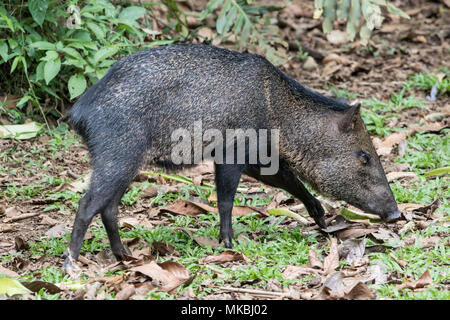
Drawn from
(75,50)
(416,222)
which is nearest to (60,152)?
(75,50)

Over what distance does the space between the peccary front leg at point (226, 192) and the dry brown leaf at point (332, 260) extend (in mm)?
759

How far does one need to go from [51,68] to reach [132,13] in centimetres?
113

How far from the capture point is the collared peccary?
4.68 meters

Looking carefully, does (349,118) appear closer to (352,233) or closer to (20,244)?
(352,233)

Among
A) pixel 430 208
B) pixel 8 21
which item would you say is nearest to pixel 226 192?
pixel 430 208

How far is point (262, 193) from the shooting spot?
20.6 feet

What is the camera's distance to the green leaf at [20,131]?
6.65 metres

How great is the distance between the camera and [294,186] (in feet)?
17.8

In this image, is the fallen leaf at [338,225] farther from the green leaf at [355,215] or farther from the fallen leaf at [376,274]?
the fallen leaf at [376,274]

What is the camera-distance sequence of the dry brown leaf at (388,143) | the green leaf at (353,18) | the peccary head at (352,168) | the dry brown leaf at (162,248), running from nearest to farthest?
the dry brown leaf at (162,248)
the peccary head at (352,168)
the dry brown leaf at (388,143)
the green leaf at (353,18)

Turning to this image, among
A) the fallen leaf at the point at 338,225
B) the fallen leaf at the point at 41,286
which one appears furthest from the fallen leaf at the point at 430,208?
the fallen leaf at the point at 41,286

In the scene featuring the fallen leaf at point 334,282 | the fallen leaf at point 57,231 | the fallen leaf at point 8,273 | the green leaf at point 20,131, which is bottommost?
the fallen leaf at point 57,231

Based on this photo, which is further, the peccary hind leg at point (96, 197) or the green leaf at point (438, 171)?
the green leaf at point (438, 171)

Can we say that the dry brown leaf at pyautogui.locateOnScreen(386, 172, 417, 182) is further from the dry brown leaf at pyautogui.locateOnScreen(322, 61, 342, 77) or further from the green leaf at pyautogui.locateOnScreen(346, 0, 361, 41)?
the dry brown leaf at pyautogui.locateOnScreen(322, 61, 342, 77)
